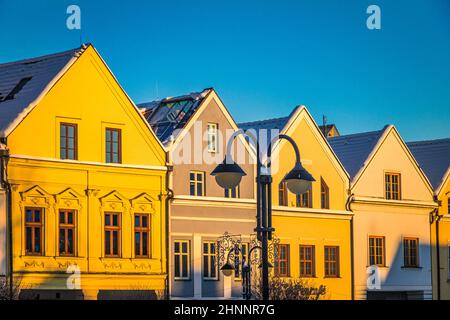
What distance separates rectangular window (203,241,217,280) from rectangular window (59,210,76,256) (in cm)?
690

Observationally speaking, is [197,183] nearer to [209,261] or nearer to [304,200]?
[209,261]

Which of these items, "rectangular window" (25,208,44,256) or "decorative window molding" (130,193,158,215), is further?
"decorative window molding" (130,193,158,215)

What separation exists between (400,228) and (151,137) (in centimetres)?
1692

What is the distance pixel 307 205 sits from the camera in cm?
5459

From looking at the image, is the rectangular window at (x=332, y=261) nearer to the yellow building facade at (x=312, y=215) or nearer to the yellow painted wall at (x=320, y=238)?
the yellow building facade at (x=312, y=215)

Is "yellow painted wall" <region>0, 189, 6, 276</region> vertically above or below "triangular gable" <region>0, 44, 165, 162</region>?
below

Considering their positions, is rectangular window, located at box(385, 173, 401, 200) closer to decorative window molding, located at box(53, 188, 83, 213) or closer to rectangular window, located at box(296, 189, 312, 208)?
rectangular window, located at box(296, 189, 312, 208)

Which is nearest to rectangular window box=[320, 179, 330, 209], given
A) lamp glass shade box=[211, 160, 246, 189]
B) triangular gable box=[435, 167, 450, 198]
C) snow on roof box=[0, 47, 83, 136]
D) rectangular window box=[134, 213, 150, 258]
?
triangular gable box=[435, 167, 450, 198]

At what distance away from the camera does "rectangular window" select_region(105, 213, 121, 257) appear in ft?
151

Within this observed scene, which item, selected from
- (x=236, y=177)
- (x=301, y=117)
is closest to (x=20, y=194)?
(x=301, y=117)

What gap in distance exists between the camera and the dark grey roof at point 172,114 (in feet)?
163

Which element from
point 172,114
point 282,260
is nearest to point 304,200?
point 282,260

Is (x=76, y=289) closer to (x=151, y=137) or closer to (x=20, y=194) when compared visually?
(x=20, y=194)

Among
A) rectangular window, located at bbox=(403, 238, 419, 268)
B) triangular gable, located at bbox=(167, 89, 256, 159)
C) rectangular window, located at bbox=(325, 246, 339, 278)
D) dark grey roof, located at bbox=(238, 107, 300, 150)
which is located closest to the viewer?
triangular gable, located at bbox=(167, 89, 256, 159)
